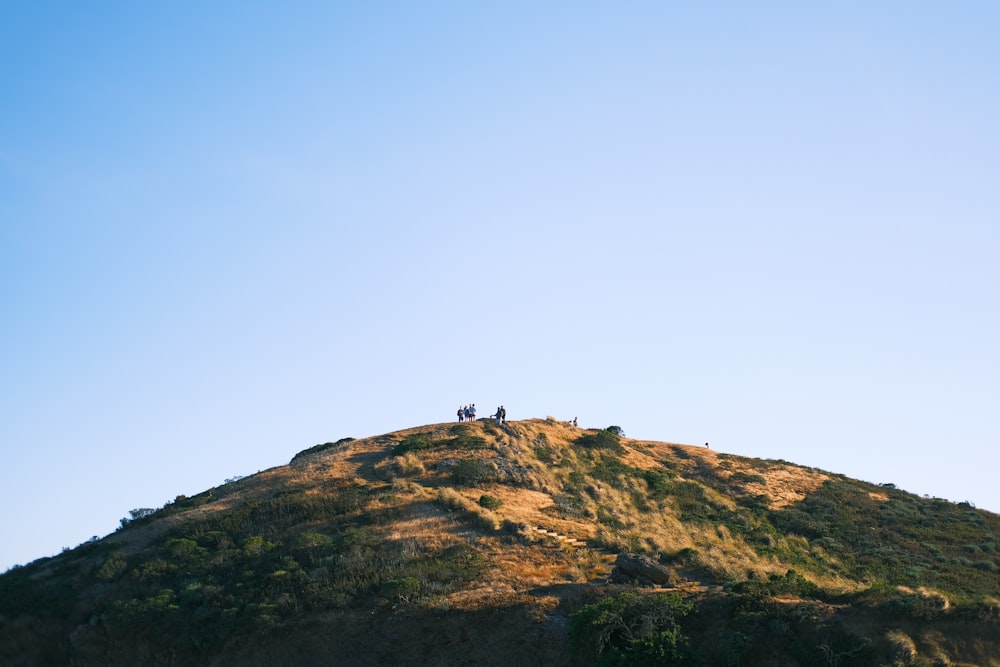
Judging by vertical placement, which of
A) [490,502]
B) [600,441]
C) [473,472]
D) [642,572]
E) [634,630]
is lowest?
[634,630]

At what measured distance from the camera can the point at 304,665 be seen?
104ft

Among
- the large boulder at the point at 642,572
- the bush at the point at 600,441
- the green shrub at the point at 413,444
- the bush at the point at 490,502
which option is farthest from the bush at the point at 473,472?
the large boulder at the point at 642,572

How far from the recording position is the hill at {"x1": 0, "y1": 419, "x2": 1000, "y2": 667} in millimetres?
28484

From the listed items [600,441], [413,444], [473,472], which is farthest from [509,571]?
[600,441]

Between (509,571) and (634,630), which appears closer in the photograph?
(634,630)

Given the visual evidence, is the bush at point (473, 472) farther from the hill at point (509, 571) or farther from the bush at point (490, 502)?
the bush at point (490, 502)

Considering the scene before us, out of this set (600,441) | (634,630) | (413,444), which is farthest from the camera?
(600,441)

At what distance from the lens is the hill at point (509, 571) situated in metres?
28.5

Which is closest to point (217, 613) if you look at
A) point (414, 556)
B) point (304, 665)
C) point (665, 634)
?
point (304, 665)

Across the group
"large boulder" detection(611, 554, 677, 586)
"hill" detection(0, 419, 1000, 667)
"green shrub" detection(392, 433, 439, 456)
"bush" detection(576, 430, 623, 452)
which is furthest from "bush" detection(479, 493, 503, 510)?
"bush" detection(576, 430, 623, 452)

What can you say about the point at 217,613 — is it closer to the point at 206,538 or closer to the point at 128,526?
the point at 206,538

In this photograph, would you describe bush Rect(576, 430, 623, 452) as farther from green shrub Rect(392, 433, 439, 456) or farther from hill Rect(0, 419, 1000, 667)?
green shrub Rect(392, 433, 439, 456)

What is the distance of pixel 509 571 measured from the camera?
116 ft

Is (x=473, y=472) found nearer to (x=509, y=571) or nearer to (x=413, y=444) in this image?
(x=413, y=444)
